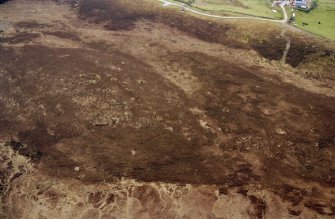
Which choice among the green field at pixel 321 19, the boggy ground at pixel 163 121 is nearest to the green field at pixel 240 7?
the green field at pixel 321 19

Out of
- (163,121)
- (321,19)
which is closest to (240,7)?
(321,19)

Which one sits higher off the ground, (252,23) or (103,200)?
(252,23)

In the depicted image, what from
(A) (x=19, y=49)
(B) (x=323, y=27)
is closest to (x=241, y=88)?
(B) (x=323, y=27)

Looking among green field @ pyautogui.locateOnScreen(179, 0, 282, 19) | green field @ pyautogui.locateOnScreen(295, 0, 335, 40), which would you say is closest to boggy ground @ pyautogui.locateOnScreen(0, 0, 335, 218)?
green field @ pyautogui.locateOnScreen(295, 0, 335, 40)

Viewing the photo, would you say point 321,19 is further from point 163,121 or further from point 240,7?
point 163,121

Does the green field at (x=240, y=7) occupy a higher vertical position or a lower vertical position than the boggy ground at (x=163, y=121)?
higher

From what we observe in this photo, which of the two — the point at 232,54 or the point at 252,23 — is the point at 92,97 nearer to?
the point at 232,54

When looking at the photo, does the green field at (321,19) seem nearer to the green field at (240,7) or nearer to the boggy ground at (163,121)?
the boggy ground at (163,121)
